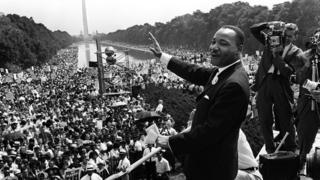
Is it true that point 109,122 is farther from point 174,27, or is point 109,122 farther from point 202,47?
point 174,27

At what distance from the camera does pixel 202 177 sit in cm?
328

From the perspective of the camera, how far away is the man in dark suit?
3.03 meters

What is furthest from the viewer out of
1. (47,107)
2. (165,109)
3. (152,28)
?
(152,28)

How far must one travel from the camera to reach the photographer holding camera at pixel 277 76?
531 cm

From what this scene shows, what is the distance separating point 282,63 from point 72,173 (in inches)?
262

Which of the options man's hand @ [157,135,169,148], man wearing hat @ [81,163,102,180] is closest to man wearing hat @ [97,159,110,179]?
man wearing hat @ [81,163,102,180]

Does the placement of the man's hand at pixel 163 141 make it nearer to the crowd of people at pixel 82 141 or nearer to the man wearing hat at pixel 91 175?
the crowd of people at pixel 82 141

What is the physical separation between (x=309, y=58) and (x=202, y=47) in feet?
344

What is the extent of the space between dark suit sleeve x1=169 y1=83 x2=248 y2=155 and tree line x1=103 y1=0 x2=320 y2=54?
10.6 m

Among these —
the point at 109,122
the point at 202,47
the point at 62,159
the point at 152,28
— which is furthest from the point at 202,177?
the point at 152,28

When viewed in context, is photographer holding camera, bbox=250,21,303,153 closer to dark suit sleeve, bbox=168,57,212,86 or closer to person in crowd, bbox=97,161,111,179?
dark suit sleeve, bbox=168,57,212,86

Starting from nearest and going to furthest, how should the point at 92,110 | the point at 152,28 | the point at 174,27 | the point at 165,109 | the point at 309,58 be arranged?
1. the point at 309,58
2. the point at 165,109
3. the point at 92,110
4. the point at 174,27
5. the point at 152,28

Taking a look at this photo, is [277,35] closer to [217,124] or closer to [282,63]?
[282,63]

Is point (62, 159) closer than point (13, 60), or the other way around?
point (62, 159)
